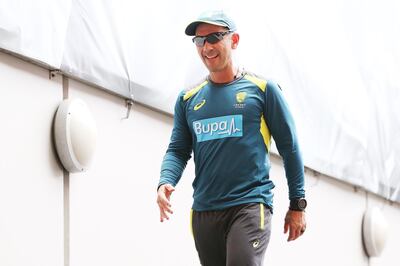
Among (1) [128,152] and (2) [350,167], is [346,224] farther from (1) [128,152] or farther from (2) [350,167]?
(1) [128,152]

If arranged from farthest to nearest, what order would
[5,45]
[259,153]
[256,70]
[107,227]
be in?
[256,70]
[107,227]
[5,45]
[259,153]

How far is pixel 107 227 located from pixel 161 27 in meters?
1.40

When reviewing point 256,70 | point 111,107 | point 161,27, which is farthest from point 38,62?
point 256,70

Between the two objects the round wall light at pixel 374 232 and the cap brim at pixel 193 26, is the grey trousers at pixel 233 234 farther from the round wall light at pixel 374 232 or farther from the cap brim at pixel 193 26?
the round wall light at pixel 374 232

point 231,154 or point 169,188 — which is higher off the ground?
point 231,154

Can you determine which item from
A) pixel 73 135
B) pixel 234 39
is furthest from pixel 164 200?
pixel 73 135

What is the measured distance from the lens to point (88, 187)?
17.1 ft

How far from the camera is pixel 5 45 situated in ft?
15.0

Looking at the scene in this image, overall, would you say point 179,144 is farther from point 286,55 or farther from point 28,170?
point 286,55

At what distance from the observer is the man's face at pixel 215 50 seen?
3.96 meters

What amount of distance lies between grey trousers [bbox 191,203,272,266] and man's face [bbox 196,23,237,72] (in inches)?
24.7

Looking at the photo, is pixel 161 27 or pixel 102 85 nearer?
pixel 102 85

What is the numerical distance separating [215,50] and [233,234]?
80cm

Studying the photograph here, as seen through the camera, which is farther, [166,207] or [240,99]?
[240,99]
